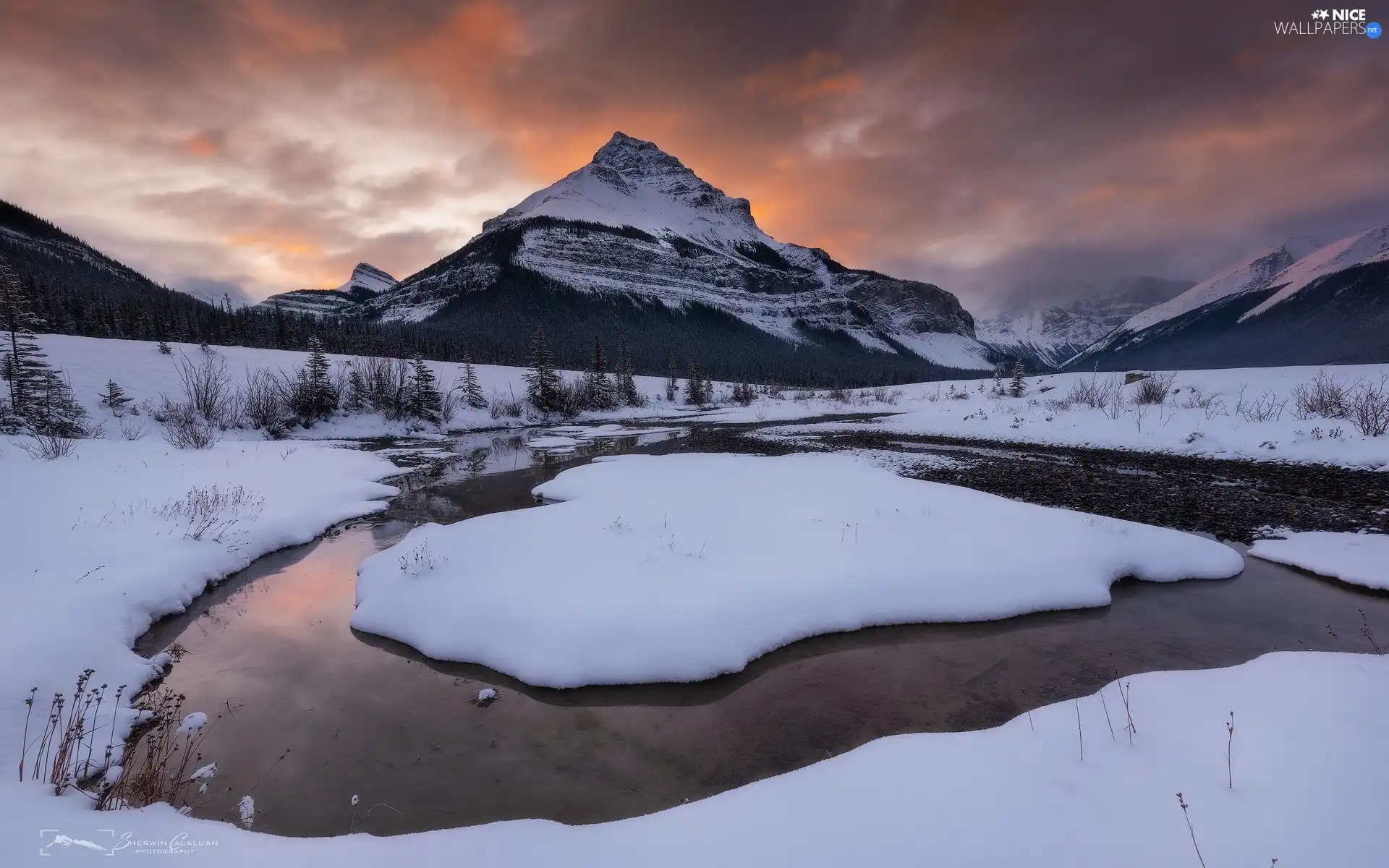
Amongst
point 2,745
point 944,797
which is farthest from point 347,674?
point 944,797

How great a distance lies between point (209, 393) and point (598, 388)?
3360 cm

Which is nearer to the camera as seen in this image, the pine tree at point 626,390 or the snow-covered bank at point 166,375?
the snow-covered bank at point 166,375

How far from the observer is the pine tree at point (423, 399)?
41375 millimetres

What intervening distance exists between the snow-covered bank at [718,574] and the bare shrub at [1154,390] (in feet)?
82.7

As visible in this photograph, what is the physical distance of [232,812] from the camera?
432 cm

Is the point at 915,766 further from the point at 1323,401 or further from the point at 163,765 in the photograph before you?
the point at 1323,401

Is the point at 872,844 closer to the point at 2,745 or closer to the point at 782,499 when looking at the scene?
the point at 2,745

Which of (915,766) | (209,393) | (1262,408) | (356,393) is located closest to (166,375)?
(209,393)

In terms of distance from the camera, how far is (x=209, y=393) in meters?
30.6

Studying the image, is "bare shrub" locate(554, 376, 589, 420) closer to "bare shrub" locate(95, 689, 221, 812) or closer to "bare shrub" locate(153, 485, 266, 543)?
"bare shrub" locate(153, 485, 266, 543)

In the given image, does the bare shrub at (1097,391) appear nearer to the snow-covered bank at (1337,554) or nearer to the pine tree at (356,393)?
→ the snow-covered bank at (1337,554)

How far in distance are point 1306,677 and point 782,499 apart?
902 centimetres

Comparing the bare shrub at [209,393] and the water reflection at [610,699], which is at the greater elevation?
the bare shrub at [209,393]

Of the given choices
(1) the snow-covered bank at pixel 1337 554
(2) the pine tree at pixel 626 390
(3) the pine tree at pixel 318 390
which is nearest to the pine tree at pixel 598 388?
(2) the pine tree at pixel 626 390
